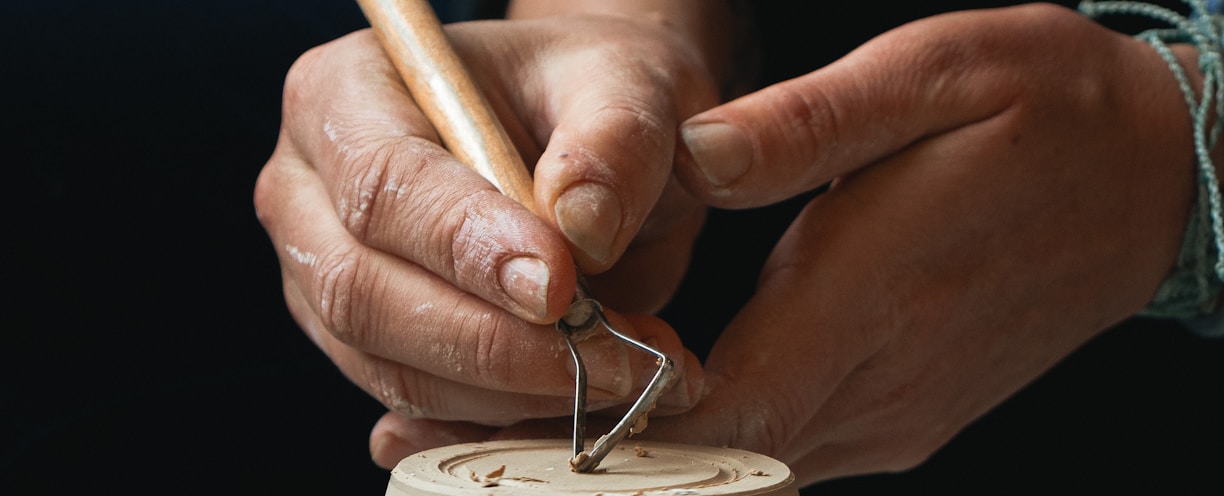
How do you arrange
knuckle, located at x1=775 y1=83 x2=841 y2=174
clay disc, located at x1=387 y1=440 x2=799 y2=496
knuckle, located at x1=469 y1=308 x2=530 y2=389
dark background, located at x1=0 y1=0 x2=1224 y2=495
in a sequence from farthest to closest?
1. dark background, located at x1=0 y1=0 x2=1224 y2=495
2. knuckle, located at x1=775 y1=83 x2=841 y2=174
3. knuckle, located at x1=469 y1=308 x2=530 y2=389
4. clay disc, located at x1=387 y1=440 x2=799 y2=496

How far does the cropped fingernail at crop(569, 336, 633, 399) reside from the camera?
646 millimetres

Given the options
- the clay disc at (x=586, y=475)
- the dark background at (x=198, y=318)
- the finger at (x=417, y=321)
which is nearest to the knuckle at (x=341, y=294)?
the finger at (x=417, y=321)

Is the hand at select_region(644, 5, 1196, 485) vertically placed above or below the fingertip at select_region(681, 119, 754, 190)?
below

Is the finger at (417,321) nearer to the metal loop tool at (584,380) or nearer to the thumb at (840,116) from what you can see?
the metal loop tool at (584,380)

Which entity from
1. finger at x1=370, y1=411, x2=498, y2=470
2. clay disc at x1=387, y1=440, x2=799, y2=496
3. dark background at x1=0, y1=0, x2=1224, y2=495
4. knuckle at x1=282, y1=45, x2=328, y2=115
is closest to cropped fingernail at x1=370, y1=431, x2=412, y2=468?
finger at x1=370, y1=411, x2=498, y2=470

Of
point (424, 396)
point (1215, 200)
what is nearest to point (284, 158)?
point (424, 396)

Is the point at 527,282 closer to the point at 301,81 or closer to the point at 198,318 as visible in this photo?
the point at 301,81

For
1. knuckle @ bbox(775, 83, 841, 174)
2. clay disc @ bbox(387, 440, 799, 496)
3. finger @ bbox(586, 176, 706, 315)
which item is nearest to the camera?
clay disc @ bbox(387, 440, 799, 496)

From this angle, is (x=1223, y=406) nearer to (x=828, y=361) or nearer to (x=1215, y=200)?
(x=1215, y=200)

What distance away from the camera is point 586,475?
584mm

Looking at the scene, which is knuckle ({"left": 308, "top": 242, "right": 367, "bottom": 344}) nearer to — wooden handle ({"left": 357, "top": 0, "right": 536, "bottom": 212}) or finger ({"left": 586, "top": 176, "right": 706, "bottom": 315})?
wooden handle ({"left": 357, "top": 0, "right": 536, "bottom": 212})

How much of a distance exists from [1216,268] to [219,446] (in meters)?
1.00

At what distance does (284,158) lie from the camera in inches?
33.2

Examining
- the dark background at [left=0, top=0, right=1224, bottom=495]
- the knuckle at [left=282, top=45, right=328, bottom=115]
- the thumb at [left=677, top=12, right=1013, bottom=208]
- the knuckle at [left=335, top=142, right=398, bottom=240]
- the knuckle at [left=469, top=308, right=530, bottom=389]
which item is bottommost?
the dark background at [left=0, top=0, right=1224, bottom=495]
